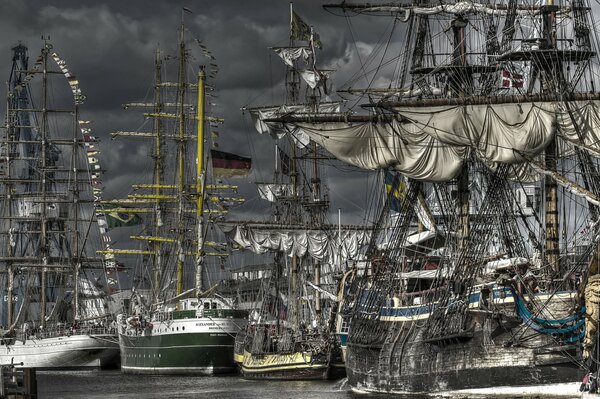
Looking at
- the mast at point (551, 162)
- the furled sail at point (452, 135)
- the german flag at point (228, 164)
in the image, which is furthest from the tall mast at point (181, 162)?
the mast at point (551, 162)

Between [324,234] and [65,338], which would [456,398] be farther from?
[65,338]

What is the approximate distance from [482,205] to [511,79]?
28.9ft

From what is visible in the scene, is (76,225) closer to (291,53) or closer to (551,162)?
(291,53)

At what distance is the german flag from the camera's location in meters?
92.6

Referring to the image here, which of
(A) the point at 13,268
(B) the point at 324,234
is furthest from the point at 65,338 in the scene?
(B) the point at 324,234

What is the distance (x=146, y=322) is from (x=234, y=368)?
986cm

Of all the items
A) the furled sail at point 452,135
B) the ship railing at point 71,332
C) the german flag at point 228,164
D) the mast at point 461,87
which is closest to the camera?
the furled sail at point 452,135

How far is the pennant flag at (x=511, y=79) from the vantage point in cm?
6060

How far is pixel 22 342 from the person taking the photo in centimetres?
11250

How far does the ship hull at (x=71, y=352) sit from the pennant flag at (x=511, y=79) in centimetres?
5385

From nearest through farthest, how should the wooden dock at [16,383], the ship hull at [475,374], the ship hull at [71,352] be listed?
the wooden dock at [16,383], the ship hull at [475,374], the ship hull at [71,352]

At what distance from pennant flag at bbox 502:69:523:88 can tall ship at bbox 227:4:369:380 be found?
15.4 metres

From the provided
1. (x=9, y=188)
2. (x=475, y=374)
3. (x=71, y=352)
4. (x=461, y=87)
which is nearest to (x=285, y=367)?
(x=461, y=87)

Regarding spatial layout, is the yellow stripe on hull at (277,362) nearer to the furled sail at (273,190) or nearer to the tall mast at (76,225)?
the furled sail at (273,190)
